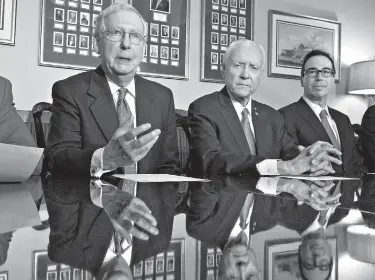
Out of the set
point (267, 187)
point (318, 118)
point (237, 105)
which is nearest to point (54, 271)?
point (267, 187)

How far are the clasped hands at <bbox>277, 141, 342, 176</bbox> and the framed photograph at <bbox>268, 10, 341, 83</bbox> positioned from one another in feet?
8.49

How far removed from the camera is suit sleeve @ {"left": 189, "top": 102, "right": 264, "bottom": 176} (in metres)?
1.82

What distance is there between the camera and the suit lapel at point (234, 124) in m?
2.17

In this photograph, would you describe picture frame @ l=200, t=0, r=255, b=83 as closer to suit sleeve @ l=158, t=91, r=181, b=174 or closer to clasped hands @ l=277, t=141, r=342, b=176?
suit sleeve @ l=158, t=91, r=181, b=174

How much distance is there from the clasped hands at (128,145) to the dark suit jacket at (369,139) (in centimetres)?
A: 237

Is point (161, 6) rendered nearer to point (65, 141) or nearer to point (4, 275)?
point (65, 141)

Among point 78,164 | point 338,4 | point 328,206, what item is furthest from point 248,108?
point 338,4

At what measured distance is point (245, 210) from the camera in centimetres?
68

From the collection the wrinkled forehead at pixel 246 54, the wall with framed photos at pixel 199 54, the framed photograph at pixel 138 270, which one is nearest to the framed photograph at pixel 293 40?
the wall with framed photos at pixel 199 54

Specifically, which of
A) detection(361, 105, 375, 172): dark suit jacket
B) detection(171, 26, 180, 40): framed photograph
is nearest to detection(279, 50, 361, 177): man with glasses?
detection(361, 105, 375, 172): dark suit jacket

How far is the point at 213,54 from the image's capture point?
3.96 metres

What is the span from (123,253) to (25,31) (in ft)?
10.5

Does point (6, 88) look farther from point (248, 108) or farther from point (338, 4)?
point (338, 4)

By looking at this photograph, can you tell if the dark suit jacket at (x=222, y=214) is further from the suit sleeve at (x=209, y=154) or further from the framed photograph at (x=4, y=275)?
the suit sleeve at (x=209, y=154)
